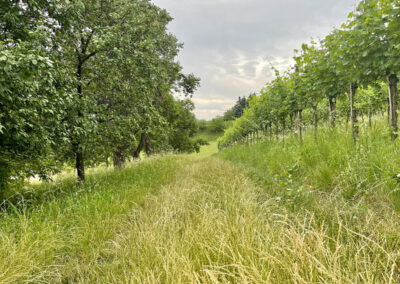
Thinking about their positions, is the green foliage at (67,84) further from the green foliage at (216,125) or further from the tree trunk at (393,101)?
the green foliage at (216,125)

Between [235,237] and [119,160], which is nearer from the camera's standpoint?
[235,237]

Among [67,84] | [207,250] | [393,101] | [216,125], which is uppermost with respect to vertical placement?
[216,125]

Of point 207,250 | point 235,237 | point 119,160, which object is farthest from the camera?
point 119,160

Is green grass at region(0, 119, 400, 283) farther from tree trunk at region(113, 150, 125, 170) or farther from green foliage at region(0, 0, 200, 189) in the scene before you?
tree trunk at region(113, 150, 125, 170)

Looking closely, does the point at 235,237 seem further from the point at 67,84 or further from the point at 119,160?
the point at 119,160

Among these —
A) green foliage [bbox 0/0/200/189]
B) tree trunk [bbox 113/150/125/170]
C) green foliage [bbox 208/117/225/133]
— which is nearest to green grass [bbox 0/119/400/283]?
green foliage [bbox 0/0/200/189]

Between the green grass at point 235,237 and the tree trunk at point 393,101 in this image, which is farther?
the tree trunk at point 393,101

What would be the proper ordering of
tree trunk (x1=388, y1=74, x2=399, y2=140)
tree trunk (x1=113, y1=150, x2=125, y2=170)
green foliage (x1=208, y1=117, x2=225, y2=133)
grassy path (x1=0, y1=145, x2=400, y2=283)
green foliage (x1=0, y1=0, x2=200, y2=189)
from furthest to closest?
green foliage (x1=208, y1=117, x2=225, y2=133) < tree trunk (x1=113, y1=150, x2=125, y2=170) < tree trunk (x1=388, y1=74, x2=399, y2=140) < green foliage (x1=0, y1=0, x2=200, y2=189) < grassy path (x1=0, y1=145, x2=400, y2=283)

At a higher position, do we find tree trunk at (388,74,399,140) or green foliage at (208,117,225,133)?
green foliage at (208,117,225,133)

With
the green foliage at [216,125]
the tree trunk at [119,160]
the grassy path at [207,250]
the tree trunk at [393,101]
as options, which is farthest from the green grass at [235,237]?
the green foliage at [216,125]

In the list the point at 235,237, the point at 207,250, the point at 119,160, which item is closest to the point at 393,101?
the point at 235,237

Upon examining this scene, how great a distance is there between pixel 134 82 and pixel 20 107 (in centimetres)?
328

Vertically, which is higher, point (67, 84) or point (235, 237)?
point (67, 84)

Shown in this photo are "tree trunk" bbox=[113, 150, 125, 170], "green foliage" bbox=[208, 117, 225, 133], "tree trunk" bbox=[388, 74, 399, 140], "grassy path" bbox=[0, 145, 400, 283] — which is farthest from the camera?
"green foliage" bbox=[208, 117, 225, 133]
